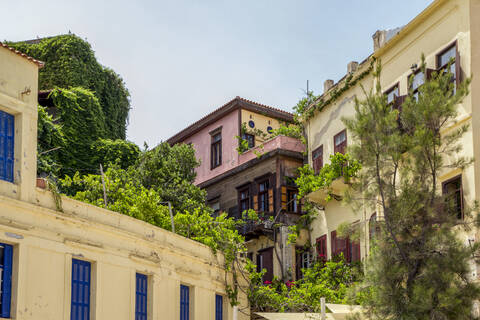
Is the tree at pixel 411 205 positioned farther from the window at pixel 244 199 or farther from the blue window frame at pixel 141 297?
the window at pixel 244 199

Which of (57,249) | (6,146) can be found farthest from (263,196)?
(6,146)

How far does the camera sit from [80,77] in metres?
33.8

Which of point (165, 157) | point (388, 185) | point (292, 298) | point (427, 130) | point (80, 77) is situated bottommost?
point (292, 298)

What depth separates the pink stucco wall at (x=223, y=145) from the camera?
3312 cm

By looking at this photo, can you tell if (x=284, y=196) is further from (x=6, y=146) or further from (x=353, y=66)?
(x=6, y=146)

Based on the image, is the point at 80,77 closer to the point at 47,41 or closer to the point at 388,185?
the point at 47,41

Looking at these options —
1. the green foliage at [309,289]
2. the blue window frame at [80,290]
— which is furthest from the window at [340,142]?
the blue window frame at [80,290]

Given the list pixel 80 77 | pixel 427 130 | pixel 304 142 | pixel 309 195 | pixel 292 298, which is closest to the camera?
pixel 427 130

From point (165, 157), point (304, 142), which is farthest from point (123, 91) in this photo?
point (304, 142)

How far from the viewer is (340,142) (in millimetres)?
27719

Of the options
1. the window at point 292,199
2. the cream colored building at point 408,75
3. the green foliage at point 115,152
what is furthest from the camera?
the green foliage at point 115,152

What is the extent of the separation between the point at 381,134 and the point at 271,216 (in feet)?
43.5

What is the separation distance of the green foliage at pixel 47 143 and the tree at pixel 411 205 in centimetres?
1443

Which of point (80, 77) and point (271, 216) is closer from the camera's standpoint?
point (271, 216)
